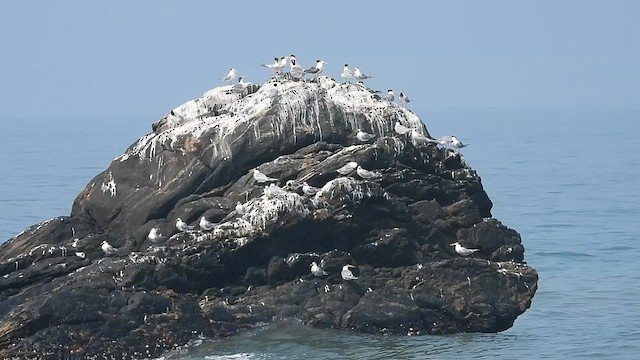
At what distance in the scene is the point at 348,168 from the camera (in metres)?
33.3

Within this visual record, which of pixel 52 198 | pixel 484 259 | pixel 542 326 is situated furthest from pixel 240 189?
pixel 52 198

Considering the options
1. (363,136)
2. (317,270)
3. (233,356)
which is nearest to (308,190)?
(317,270)

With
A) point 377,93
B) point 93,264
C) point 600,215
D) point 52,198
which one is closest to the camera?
point 93,264

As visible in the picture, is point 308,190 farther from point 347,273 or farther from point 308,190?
point 347,273

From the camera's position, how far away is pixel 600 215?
67.6m

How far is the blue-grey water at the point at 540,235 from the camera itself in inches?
1239

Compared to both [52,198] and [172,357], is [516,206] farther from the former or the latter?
[172,357]

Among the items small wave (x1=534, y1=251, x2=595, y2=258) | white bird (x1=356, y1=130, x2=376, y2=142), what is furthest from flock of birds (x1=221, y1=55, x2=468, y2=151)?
small wave (x1=534, y1=251, x2=595, y2=258)

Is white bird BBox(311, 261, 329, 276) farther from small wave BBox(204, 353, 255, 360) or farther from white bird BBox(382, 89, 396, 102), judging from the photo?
white bird BBox(382, 89, 396, 102)

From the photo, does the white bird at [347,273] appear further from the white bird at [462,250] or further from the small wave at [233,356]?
the small wave at [233,356]

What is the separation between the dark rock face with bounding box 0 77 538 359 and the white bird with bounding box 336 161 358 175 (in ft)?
0.60

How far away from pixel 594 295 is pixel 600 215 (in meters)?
26.0

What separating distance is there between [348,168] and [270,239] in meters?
2.62

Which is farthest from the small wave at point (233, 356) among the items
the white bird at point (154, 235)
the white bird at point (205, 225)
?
the white bird at point (154, 235)
